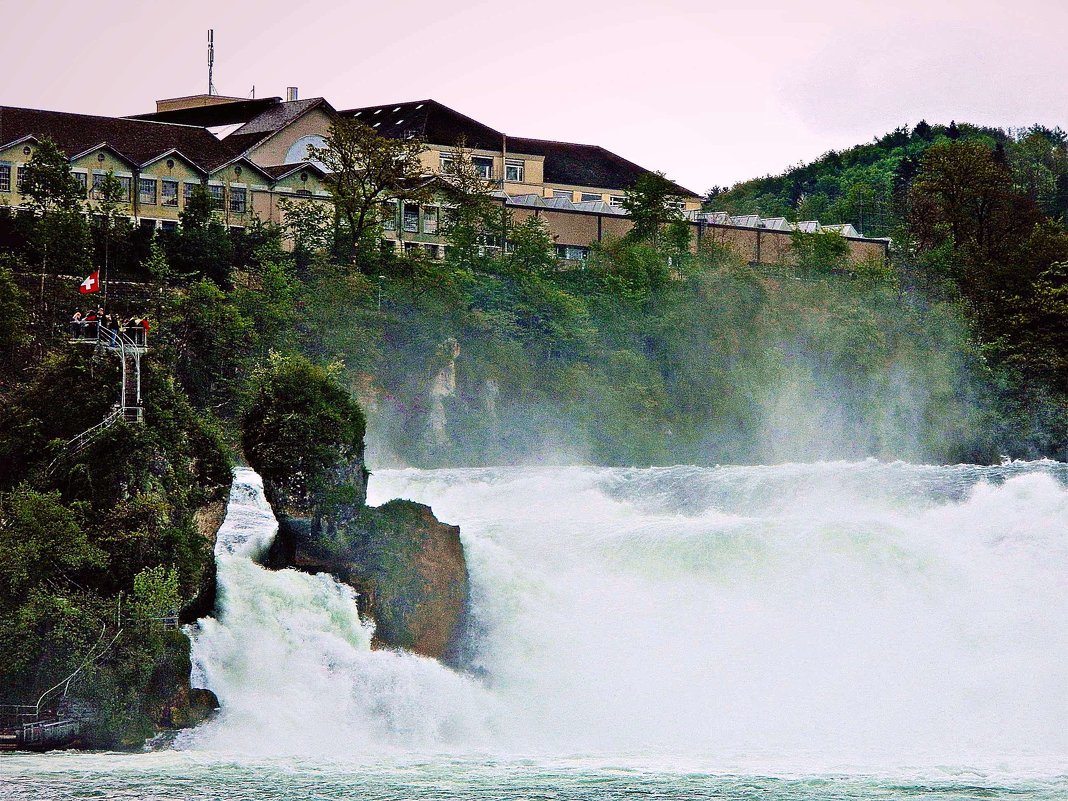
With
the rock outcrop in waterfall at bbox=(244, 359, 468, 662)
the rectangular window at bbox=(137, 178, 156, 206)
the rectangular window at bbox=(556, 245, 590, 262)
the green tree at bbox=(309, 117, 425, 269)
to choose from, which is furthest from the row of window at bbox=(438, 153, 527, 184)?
the rock outcrop in waterfall at bbox=(244, 359, 468, 662)

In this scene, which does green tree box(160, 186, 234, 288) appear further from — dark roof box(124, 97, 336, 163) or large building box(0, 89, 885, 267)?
dark roof box(124, 97, 336, 163)

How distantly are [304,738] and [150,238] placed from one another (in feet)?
101

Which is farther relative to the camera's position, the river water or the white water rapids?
the white water rapids

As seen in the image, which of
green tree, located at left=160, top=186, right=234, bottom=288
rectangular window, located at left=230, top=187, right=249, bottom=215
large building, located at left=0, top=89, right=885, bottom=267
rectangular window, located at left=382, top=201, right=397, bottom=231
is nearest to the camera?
green tree, located at left=160, top=186, right=234, bottom=288

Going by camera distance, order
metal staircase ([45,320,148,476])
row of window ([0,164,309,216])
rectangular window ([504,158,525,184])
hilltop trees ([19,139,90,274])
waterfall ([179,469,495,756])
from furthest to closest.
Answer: rectangular window ([504,158,525,184])
row of window ([0,164,309,216])
hilltop trees ([19,139,90,274])
metal staircase ([45,320,148,476])
waterfall ([179,469,495,756])

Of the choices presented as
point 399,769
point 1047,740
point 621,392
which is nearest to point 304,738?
point 399,769

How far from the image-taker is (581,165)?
3538 inches

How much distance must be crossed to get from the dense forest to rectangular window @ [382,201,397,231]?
3.39ft

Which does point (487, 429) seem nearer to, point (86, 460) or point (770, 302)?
point (770, 302)

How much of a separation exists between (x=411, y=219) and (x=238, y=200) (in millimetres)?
8540

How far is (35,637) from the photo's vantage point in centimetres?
3125

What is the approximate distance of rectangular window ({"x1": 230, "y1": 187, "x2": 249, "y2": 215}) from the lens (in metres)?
66.5

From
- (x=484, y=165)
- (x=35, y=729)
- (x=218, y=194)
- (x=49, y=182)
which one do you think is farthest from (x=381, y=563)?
(x=484, y=165)

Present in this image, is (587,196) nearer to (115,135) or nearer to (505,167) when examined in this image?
(505,167)
